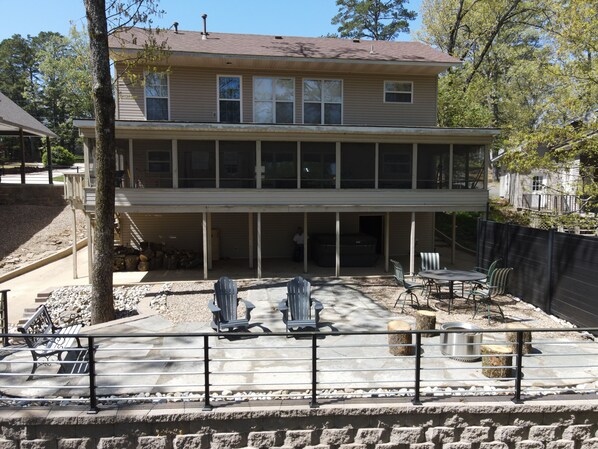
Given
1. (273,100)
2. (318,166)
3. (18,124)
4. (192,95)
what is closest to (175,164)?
(192,95)

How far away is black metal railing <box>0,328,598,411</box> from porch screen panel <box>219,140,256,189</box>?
23.9 ft

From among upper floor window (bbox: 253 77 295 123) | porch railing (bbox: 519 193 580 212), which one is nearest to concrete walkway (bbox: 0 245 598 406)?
upper floor window (bbox: 253 77 295 123)

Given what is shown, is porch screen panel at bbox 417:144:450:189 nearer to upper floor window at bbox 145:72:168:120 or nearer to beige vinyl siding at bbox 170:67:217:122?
beige vinyl siding at bbox 170:67:217:122

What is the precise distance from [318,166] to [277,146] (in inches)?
60.0

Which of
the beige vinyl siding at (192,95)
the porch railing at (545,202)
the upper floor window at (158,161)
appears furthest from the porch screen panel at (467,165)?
the upper floor window at (158,161)

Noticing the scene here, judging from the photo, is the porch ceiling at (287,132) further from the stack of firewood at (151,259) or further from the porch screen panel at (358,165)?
the stack of firewood at (151,259)

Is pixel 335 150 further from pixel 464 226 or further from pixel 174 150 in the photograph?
pixel 464 226

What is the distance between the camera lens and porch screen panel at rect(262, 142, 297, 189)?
1389 centimetres

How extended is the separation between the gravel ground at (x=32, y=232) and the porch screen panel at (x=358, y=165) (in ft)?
39.7

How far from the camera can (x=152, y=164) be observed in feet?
47.1

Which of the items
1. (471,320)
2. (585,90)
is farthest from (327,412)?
(585,90)

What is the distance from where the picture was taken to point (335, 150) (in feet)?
46.1

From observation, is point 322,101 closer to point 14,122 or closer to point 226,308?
point 226,308

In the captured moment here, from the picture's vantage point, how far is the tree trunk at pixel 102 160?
9.09m
